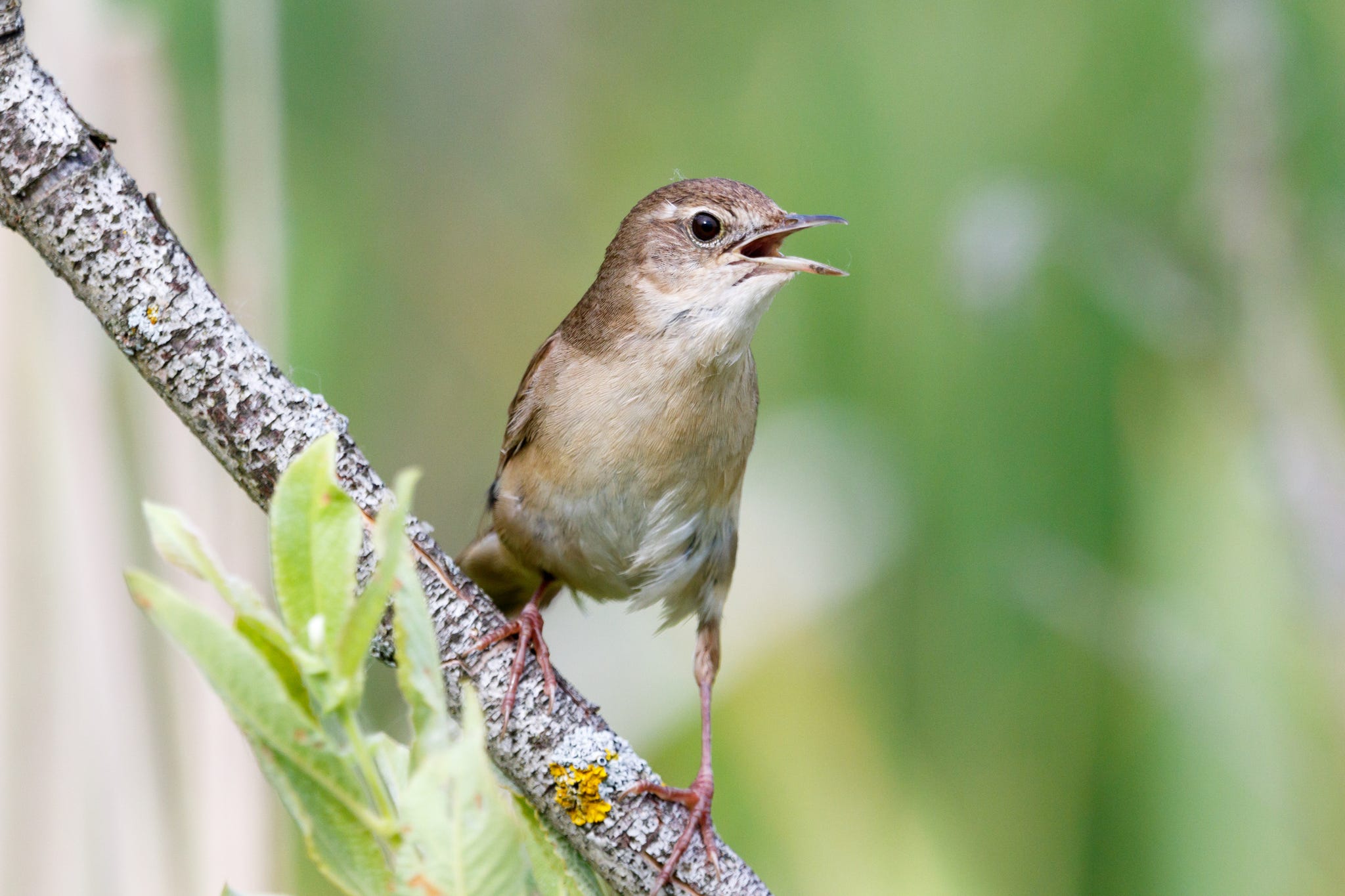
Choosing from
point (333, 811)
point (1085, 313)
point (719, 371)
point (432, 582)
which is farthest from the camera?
point (1085, 313)

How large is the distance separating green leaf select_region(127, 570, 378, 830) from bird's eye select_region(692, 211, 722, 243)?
1.49m

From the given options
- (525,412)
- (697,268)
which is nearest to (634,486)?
(525,412)

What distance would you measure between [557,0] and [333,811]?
2966mm

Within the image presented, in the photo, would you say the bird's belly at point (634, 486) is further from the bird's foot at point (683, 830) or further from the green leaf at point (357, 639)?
the green leaf at point (357, 639)

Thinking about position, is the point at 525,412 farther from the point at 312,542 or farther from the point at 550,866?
the point at 312,542

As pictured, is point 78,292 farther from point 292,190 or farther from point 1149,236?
point 1149,236

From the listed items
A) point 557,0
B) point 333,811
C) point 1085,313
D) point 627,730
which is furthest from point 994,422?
point 333,811

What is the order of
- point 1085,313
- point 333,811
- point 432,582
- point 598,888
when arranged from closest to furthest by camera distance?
point 333,811 → point 598,888 → point 432,582 → point 1085,313

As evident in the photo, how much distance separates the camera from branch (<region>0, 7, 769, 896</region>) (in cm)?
91

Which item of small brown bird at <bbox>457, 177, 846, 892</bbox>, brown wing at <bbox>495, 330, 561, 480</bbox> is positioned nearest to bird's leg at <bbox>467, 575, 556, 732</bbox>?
small brown bird at <bbox>457, 177, 846, 892</bbox>

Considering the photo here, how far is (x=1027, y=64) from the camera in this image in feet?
8.30

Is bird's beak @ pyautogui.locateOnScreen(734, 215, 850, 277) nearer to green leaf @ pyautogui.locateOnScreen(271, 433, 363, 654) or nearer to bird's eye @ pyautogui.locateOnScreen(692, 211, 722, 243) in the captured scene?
bird's eye @ pyautogui.locateOnScreen(692, 211, 722, 243)

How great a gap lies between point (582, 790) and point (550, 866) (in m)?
0.27

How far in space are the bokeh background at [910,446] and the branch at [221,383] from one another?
98 cm
